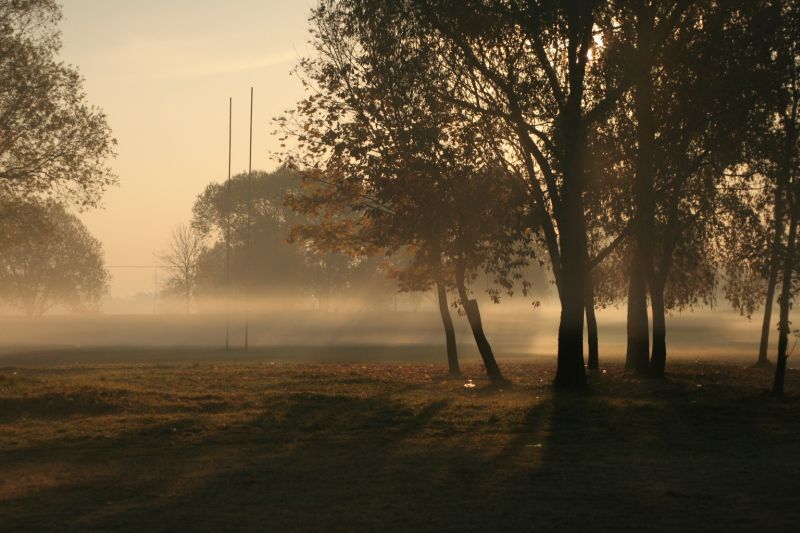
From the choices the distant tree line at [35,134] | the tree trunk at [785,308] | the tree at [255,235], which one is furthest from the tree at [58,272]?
the tree trunk at [785,308]

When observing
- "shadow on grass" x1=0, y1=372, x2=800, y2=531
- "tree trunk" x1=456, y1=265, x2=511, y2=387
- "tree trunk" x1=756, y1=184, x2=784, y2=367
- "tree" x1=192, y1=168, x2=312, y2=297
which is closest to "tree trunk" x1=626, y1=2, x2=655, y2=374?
"tree trunk" x1=756, y1=184, x2=784, y2=367

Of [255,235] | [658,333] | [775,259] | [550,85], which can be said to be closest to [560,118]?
[550,85]

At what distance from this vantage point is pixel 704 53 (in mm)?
24891

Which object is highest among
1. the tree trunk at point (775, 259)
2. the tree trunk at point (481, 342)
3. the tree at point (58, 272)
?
the tree at point (58, 272)

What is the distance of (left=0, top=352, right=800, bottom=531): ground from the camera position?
37.1 feet

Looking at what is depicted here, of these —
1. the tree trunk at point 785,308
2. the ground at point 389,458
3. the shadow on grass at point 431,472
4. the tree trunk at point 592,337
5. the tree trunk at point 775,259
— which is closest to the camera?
the shadow on grass at point 431,472

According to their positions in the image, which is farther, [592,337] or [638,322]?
[592,337]

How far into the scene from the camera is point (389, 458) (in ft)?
50.3

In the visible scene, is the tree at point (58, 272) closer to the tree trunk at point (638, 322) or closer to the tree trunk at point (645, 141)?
the tree trunk at point (638, 322)

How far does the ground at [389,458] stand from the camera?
1132 centimetres

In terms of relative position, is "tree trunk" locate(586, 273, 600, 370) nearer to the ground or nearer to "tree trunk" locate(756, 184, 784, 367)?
"tree trunk" locate(756, 184, 784, 367)

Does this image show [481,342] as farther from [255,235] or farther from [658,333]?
[255,235]

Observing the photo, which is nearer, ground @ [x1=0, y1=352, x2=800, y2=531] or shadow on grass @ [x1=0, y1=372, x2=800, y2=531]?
shadow on grass @ [x1=0, y1=372, x2=800, y2=531]

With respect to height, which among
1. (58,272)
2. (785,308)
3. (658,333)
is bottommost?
(658,333)
